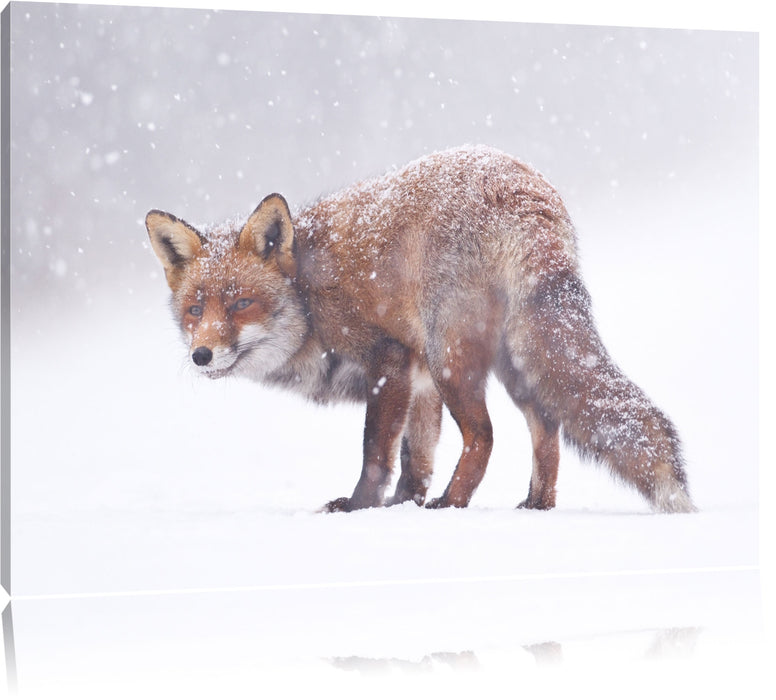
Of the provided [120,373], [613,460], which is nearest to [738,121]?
[613,460]

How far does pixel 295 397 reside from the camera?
4.68m

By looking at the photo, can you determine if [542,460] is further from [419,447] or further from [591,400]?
[419,447]

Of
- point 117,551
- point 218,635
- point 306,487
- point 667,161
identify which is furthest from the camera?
point 667,161

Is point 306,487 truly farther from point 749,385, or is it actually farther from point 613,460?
point 749,385

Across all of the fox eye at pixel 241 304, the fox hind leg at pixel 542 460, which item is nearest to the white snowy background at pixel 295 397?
the fox hind leg at pixel 542 460

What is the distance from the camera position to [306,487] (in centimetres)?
469

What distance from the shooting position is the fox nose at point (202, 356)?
14.5 ft

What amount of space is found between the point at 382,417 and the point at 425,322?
45 cm

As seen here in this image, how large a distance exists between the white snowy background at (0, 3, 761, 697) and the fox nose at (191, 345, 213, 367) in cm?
11

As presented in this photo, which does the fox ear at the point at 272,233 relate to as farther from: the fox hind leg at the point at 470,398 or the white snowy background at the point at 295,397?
the fox hind leg at the point at 470,398

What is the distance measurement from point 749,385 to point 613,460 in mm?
1186

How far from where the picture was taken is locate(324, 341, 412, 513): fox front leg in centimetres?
452

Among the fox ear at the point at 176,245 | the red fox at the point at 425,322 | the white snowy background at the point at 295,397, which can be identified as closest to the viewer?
the white snowy background at the point at 295,397

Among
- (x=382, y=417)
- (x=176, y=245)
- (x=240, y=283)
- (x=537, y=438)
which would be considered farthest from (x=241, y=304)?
(x=537, y=438)
